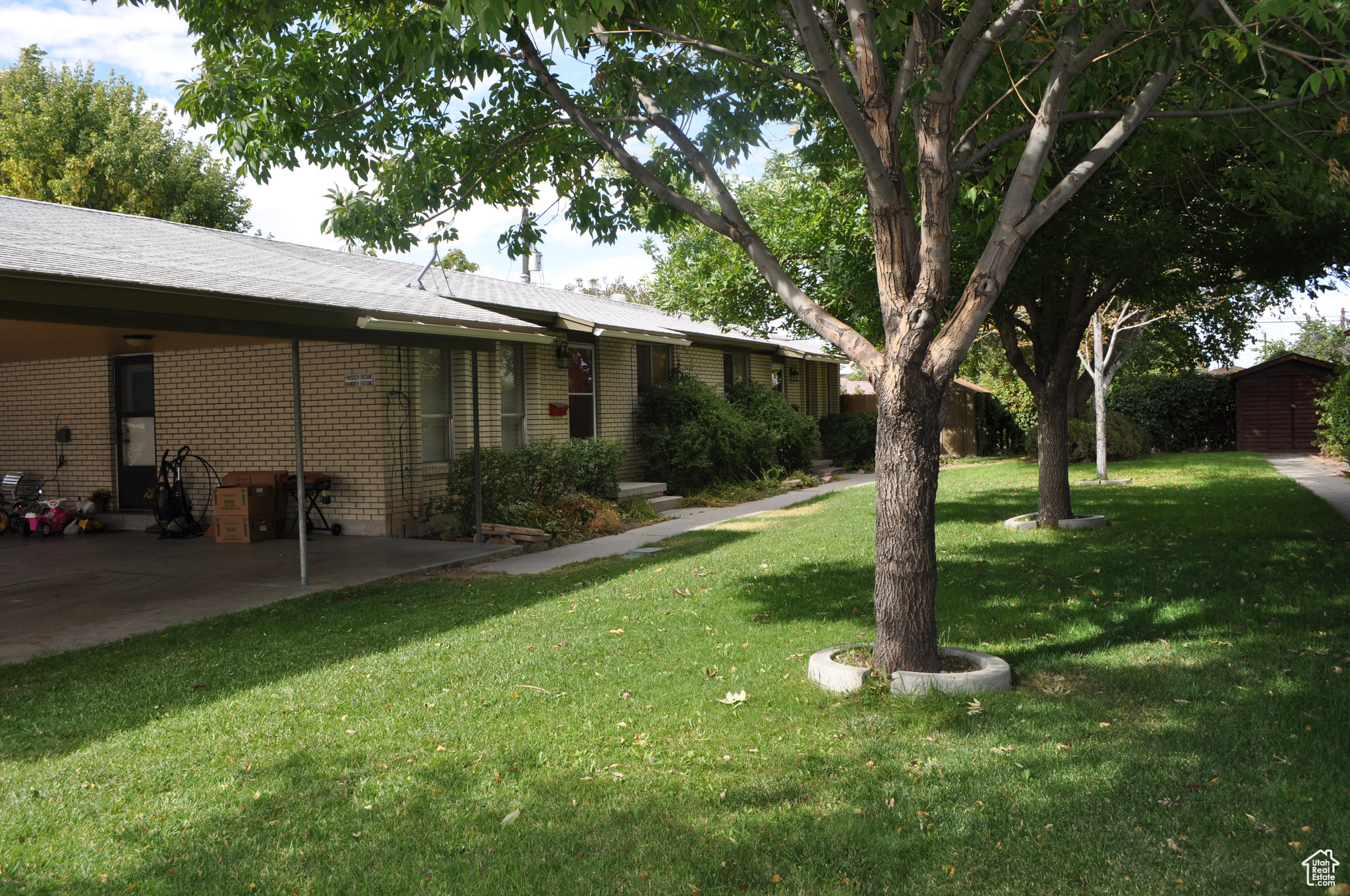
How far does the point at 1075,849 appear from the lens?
11.1 feet

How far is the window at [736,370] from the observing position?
21.6m

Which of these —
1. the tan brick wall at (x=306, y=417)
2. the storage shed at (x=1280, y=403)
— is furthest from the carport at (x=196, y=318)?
the storage shed at (x=1280, y=403)

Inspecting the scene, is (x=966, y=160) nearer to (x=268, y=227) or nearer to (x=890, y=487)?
(x=890, y=487)

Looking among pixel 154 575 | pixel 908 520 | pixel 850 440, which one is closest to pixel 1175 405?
pixel 850 440

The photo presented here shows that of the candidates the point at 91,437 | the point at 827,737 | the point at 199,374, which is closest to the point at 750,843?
the point at 827,737

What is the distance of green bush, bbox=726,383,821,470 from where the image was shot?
782 inches

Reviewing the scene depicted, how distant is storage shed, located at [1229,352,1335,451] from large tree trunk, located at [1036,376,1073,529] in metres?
18.1

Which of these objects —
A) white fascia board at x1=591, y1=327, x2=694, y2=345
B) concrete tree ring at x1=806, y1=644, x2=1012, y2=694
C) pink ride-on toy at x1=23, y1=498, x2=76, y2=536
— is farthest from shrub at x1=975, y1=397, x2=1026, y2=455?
concrete tree ring at x1=806, y1=644, x2=1012, y2=694

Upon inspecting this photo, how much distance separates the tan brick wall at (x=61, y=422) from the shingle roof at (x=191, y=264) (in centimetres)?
359

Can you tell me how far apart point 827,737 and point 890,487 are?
1.49m

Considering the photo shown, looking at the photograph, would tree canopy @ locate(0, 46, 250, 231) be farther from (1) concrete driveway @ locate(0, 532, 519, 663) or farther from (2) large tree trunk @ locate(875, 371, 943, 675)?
(2) large tree trunk @ locate(875, 371, 943, 675)

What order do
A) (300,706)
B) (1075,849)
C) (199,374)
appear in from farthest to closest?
(199,374)
(300,706)
(1075,849)

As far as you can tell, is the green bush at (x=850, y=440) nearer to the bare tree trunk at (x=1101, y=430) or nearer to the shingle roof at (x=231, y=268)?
the bare tree trunk at (x=1101, y=430)
